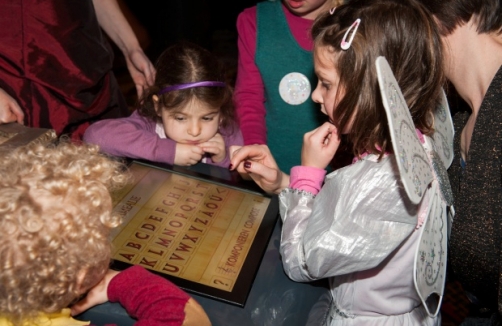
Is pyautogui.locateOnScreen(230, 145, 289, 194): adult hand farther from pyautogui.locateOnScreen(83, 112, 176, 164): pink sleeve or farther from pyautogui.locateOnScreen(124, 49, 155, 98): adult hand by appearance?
pyautogui.locateOnScreen(124, 49, 155, 98): adult hand

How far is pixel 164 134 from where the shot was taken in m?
1.37

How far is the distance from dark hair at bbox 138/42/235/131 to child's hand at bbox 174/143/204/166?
11 cm

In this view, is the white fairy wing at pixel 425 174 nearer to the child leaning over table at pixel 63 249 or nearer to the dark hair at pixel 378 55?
the dark hair at pixel 378 55

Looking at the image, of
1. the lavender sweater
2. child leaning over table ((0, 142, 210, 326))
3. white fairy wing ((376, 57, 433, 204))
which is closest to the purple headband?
the lavender sweater

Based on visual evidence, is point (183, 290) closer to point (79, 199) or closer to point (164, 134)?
point (79, 199)

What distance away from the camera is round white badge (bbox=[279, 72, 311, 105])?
1360 mm

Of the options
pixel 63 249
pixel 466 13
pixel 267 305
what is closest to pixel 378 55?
pixel 466 13

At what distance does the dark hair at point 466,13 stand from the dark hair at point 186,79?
0.55 metres

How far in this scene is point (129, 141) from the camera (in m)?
1.23

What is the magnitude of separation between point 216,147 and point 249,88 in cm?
21

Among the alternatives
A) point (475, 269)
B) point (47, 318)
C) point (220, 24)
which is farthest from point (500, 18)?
point (220, 24)

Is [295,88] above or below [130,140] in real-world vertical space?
above

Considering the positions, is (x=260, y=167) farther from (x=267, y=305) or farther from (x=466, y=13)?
(x=466, y=13)

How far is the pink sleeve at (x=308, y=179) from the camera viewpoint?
3.37ft
